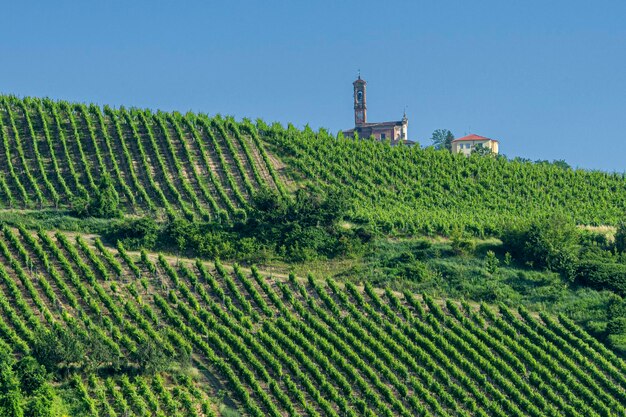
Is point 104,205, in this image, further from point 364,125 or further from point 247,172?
point 364,125

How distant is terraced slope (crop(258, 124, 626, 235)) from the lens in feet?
229

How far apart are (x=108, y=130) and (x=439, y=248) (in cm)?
2594

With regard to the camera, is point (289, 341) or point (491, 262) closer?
point (289, 341)

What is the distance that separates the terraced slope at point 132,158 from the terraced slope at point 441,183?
3.82 meters

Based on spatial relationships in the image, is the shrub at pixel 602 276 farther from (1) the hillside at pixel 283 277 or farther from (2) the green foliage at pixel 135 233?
(2) the green foliage at pixel 135 233

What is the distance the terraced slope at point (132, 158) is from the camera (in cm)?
6519

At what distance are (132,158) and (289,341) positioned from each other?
25.9m

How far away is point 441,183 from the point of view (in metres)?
74.3

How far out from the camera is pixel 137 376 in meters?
43.5

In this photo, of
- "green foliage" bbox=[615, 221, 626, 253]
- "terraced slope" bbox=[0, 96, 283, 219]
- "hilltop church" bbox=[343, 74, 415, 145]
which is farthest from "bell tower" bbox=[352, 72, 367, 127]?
"green foliage" bbox=[615, 221, 626, 253]

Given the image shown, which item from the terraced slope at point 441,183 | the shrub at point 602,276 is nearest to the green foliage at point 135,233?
the terraced slope at point 441,183

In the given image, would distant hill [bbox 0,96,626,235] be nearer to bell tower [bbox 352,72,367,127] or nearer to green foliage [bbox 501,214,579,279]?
green foliage [bbox 501,214,579,279]

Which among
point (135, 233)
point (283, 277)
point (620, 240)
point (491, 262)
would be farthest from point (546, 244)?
point (135, 233)

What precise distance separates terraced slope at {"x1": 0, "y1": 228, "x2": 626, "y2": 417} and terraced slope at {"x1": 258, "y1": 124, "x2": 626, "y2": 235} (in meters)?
14.6
